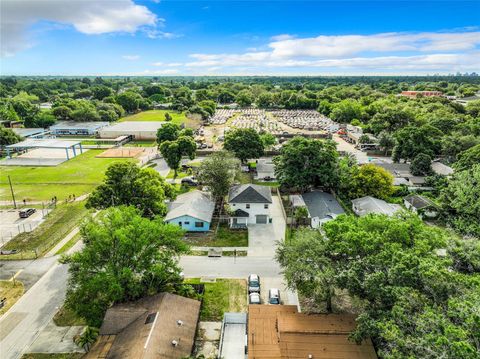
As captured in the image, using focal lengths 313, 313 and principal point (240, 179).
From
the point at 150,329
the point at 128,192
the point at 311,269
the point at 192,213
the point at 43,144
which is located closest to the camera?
the point at 150,329

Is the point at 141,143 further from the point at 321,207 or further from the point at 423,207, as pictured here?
the point at 423,207

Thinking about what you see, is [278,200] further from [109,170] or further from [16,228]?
[16,228]

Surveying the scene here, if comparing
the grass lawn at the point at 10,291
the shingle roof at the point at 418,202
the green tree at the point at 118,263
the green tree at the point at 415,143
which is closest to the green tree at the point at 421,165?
the green tree at the point at 415,143

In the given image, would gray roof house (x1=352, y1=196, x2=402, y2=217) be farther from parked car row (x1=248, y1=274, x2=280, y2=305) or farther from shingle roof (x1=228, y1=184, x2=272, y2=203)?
parked car row (x1=248, y1=274, x2=280, y2=305)

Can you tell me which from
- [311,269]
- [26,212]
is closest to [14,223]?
[26,212]

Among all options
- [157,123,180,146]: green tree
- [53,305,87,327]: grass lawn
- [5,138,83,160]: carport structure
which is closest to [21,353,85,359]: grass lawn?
[53,305,87,327]: grass lawn

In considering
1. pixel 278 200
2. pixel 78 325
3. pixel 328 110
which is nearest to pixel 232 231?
pixel 278 200
